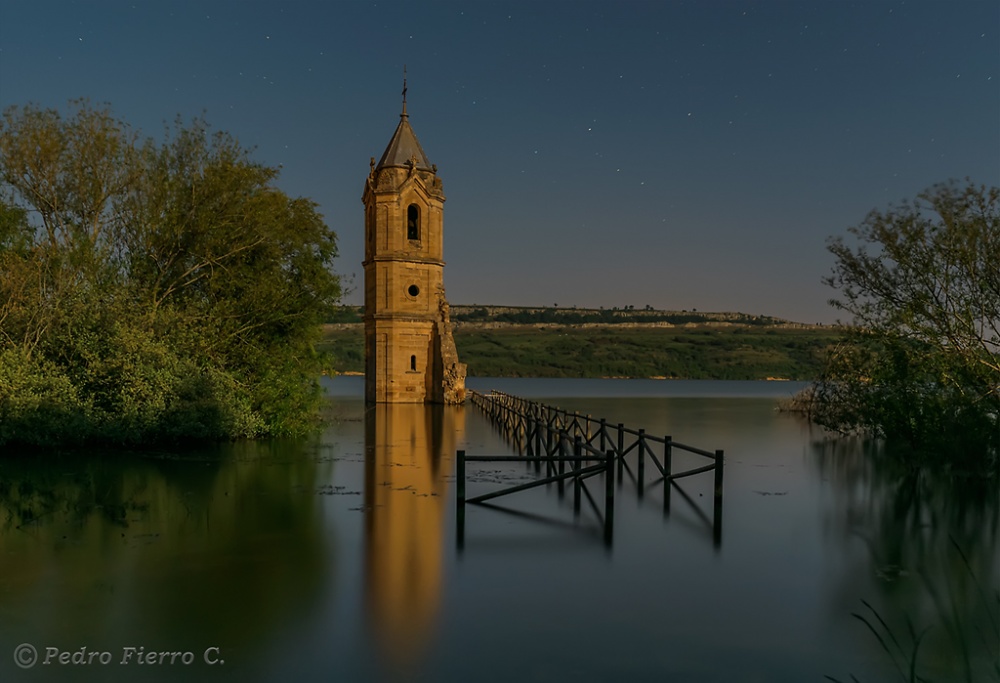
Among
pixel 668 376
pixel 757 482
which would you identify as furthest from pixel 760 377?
pixel 757 482

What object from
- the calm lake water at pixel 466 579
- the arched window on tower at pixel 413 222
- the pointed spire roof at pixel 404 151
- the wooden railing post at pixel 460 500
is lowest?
the calm lake water at pixel 466 579

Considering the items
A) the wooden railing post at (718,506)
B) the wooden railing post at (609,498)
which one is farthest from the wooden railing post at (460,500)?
the wooden railing post at (718,506)

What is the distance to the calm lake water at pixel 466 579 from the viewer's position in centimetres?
793

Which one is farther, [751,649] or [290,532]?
[290,532]

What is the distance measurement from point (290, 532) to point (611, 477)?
236 inches

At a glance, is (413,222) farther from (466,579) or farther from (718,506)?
(466,579)

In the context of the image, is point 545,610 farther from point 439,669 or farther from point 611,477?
point 611,477

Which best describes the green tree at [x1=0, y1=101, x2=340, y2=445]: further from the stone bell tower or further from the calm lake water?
the stone bell tower

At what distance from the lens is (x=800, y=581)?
1127cm

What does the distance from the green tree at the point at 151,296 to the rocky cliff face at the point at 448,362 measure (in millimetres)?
11961

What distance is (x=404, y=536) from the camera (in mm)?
13164

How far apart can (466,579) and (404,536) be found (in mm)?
2649

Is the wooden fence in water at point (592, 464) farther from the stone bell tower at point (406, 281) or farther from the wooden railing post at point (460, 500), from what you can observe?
the stone bell tower at point (406, 281)

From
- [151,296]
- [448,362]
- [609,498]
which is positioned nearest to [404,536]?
[609,498]
